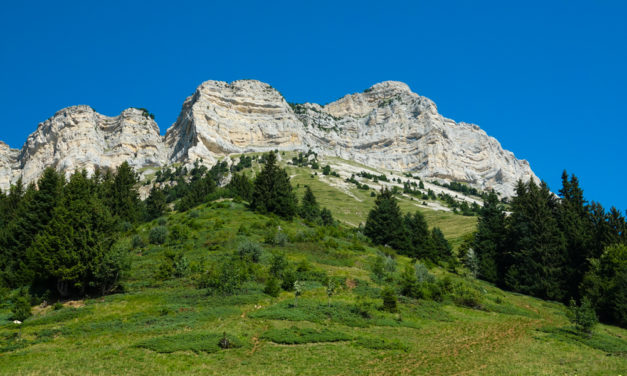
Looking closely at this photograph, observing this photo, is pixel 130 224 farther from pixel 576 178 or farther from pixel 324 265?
pixel 576 178

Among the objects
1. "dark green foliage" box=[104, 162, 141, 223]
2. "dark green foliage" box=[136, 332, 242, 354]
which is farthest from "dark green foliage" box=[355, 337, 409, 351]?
"dark green foliage" box=[104, 162, 141, 223]

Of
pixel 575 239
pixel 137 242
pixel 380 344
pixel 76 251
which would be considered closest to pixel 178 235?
pixel 137 242

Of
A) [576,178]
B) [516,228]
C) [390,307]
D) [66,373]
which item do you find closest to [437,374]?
[390,307]

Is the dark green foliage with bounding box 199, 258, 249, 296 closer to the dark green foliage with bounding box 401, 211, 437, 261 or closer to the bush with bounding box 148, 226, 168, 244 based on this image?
the bush with bounding box 148, 226, 168, 244

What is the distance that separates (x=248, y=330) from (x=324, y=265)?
61.9ft

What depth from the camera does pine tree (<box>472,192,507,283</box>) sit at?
167 feet

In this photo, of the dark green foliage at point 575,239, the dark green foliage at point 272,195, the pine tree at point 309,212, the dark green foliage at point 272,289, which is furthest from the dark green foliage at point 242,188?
the dark green foliage at point 575,239

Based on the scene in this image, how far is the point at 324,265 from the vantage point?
39.3 meters

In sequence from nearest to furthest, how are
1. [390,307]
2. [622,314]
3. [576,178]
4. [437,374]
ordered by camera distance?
1. [437,374]
2. [390,307]
3. [622,314]
4. [576,178]

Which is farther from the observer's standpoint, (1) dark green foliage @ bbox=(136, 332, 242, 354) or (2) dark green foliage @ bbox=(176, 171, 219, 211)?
(2) dark green foliage @ bbox=(176, 171, 219, 211)

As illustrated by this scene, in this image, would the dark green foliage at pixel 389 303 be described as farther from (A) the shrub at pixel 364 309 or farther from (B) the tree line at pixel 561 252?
(B) the tree line at pixel 561 252

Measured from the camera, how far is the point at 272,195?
64500 mm

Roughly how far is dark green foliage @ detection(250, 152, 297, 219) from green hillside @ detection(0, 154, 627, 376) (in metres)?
23.0

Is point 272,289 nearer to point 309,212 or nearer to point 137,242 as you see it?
point 137,242
